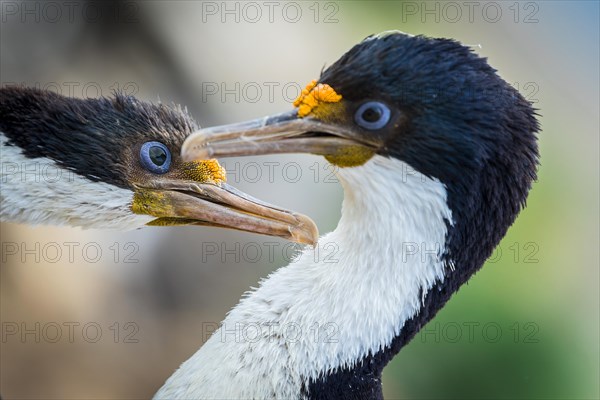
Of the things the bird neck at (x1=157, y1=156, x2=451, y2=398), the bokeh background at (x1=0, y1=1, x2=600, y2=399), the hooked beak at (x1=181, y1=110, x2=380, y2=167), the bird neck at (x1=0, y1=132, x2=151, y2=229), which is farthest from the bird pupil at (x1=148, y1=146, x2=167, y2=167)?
the bokeh background at (x1=0, y1=1, x2=600, y2=399)

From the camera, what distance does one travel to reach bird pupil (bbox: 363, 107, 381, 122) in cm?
149

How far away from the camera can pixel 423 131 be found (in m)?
1.47

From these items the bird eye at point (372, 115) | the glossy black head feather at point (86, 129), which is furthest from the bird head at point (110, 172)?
the bird eye at point (372, 115)

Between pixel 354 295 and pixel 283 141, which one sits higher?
pixel 283 141

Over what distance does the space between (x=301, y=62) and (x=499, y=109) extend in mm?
2961

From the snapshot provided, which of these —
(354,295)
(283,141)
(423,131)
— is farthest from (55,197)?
(423,131)

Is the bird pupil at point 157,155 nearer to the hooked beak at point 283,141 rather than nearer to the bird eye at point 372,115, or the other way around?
the hooked beak at point 283,141

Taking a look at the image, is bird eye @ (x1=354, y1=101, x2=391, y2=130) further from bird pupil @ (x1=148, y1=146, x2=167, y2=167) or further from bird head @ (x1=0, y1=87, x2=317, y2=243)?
bird pupil @ (x1=148, y1=146, x2=167, y2=167)

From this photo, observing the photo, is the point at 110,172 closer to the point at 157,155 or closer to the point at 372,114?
the point at 157,155

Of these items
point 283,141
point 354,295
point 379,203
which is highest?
point 283,141

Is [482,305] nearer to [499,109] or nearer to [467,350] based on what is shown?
[467,350]

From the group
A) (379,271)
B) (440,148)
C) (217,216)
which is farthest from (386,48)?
(217,216)

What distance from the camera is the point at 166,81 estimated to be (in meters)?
4.06

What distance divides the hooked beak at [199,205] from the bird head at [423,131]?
0.36 metres
